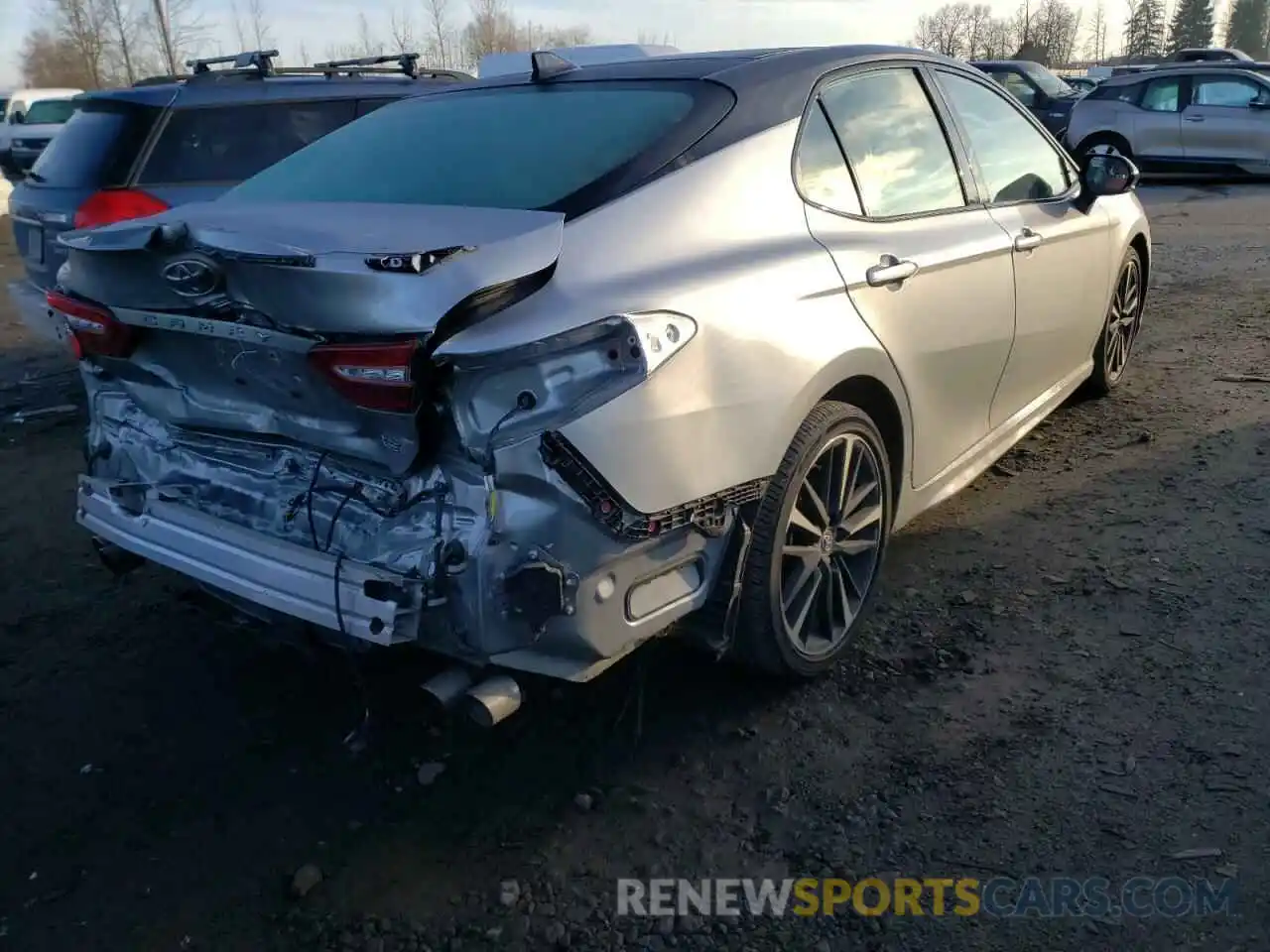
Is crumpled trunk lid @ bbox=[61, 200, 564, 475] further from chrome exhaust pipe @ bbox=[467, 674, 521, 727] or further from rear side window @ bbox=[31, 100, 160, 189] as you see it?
rear side window @ bbox=[31, 100, 160, 189]

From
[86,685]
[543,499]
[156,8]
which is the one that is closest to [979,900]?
[543,499]

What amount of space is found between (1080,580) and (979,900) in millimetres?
1672

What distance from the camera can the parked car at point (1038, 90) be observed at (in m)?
17.7

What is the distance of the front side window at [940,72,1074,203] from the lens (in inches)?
155

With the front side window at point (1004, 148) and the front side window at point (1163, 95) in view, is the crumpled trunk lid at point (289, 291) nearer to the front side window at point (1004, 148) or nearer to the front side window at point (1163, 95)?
the front side window at point (1004, 148)

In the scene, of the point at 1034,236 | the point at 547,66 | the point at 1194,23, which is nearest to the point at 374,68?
the point at 547,66

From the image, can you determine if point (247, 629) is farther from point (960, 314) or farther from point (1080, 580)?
point (1080, 580)

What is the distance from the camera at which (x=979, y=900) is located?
2336 millimetres

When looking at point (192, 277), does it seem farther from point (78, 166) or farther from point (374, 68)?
point (374, 68)

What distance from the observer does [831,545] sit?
3.10m

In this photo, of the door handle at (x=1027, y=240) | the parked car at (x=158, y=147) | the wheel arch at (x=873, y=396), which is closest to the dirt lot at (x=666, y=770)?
the wheel arch at (x=873, y=396)

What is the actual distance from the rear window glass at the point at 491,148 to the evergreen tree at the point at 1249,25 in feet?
330

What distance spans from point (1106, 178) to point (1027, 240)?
2.86ft

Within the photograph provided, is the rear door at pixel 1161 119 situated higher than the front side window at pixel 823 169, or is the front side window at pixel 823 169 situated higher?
the front side window at pixel 823 169
